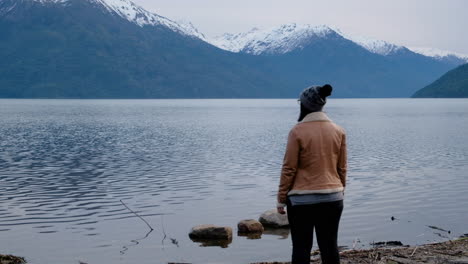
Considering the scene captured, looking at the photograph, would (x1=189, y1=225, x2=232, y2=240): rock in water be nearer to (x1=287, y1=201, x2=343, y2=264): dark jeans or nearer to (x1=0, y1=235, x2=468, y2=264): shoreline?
(x1=0, y1=235, x2=468, y2=264): shoreline

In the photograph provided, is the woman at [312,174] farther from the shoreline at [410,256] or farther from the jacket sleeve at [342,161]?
the shoreline at [410,256]

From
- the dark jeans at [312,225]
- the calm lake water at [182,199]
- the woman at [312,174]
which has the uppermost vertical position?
the woman at [312,174]

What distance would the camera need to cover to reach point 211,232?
19672 mm

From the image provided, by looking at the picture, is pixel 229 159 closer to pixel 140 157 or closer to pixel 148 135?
pixel 140 157

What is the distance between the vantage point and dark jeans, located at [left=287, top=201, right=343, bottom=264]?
29.1ft

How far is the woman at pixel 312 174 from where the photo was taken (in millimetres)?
8773

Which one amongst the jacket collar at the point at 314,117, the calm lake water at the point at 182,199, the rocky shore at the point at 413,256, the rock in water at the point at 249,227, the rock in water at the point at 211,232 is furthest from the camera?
the rock in water at the point at 249,227

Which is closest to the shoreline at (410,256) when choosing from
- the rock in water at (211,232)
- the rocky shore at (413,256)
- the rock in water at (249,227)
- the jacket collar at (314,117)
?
the rocky shore at (413,256)

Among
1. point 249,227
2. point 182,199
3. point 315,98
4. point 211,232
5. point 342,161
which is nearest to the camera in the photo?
point 315,98

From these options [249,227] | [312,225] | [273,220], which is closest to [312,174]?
[312,225]

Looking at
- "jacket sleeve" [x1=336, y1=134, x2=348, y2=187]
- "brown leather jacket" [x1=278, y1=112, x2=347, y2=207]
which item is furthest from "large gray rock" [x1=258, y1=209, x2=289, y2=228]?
"brown leather jacket" [x1=278, y1=112, x2=347, y2=207]

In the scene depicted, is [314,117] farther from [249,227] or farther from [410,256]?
[249,227]

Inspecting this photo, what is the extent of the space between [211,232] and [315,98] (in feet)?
37.8

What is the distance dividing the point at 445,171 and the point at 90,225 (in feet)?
83.2
